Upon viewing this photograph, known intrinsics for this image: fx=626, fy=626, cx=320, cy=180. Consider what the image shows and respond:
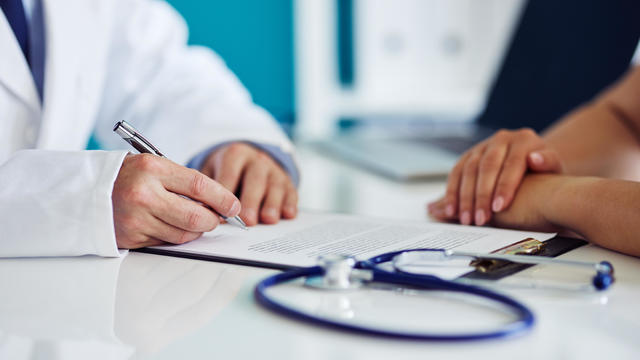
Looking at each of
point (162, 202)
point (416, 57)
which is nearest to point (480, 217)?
point (162, 202)

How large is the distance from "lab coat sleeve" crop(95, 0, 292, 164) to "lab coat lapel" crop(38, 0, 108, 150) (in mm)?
120

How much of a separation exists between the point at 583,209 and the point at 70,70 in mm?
796

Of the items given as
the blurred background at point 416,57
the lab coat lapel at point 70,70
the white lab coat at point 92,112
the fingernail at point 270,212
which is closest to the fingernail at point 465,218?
the fingernail at point 270,212

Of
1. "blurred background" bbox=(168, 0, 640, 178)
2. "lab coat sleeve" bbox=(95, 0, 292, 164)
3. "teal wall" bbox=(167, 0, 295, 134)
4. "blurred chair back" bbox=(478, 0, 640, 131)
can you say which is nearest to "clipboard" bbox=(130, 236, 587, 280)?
"lab coat sleeve" bbox=(95, 0, 292, 164)

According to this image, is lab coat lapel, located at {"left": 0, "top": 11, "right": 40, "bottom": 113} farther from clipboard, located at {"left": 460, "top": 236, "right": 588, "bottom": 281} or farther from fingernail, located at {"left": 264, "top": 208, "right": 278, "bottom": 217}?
clipboard, located at {"left": 460, "top": 236, "right": 588, "bottom": 281}

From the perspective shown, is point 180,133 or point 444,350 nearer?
point 444,350

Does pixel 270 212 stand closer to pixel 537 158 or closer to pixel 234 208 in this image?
pixel 234 208

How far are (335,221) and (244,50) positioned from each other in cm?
184

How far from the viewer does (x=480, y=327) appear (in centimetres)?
38

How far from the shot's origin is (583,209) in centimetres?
61

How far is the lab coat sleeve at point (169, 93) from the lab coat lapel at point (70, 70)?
0.12 meters

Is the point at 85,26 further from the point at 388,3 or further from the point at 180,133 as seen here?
the point at 388,3

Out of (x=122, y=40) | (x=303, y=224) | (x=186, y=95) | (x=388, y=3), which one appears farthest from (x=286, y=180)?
(x=388, y=3)

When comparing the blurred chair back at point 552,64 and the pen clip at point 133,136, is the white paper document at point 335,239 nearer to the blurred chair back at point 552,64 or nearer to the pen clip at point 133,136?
the pen clip at point 133,136
